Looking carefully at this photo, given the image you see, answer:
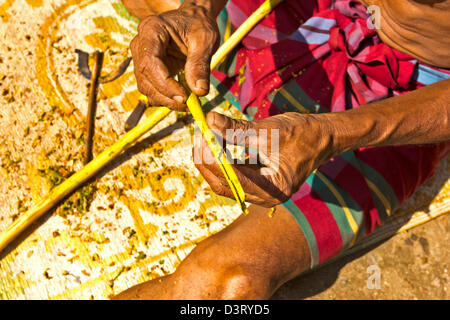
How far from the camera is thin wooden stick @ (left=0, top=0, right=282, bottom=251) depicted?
1346 mm

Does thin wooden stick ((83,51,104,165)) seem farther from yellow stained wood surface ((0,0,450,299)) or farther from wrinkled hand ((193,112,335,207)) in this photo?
wrinkled hand ((193,112,335,207))

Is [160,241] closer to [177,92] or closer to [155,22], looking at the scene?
[177,92]

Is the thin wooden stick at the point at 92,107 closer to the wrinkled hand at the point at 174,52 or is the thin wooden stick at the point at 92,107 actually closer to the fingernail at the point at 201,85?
the wrinkled hand at the point at 174,52


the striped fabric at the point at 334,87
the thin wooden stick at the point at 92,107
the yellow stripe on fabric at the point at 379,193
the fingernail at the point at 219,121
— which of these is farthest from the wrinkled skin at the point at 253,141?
the thin wooden stick at the point at 92,107

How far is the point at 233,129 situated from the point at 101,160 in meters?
0.78

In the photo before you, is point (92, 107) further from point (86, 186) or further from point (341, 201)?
point (341, 201)

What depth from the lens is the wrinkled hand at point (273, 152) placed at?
85 centimetres

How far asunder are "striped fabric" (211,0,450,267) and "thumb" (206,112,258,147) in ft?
1.47

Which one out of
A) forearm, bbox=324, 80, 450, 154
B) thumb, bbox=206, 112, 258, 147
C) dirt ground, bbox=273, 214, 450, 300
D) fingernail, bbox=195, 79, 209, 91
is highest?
fingernail, bbox=195, 79, 209, 91

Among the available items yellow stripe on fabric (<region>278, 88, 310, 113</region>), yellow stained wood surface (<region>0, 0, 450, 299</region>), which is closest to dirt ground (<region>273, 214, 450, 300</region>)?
yellow stained wood surface (<region>0, 0, 450, 299</region>)

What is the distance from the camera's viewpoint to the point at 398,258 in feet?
5.08

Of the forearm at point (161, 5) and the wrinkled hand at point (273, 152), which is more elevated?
the forearm at point (161, 5)

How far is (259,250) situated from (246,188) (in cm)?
38
